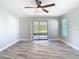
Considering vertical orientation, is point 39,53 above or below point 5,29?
below

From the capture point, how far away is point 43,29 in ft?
41.4

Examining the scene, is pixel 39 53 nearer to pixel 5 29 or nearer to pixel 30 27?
pixel 5 29

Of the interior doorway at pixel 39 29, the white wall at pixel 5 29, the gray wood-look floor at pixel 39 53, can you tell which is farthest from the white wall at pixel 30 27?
the gray wood-look floor at pixel 39 53

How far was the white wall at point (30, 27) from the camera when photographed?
12406 mm

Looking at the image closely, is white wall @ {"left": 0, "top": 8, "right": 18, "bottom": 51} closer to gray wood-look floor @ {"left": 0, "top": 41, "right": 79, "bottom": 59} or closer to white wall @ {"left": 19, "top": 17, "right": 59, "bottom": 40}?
gray wood-look floor @ {"left": 0, "top": 41, "right": 79, "bottom": 59}

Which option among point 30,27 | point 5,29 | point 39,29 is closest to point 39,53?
point 5,29

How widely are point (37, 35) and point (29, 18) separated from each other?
1.90 metres

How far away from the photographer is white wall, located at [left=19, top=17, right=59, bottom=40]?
12406 mm

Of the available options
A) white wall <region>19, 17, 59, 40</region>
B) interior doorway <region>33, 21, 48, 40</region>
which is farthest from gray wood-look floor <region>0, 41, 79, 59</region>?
interior doorway <region>33, 21, 48, 40</region>

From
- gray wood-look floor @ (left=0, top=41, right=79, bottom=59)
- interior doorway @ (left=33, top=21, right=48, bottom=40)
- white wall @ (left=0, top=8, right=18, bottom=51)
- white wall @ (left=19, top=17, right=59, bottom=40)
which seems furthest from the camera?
interior doorway @ (left=33, top=21, right=48, bottom=40)

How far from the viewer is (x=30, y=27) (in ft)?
40.7

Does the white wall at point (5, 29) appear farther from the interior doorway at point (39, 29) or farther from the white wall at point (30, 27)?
the interior doorway at point (39, 29)

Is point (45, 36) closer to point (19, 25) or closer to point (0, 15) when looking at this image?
point (19, 25)

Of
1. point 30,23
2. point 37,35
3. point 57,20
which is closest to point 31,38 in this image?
point 37,35
